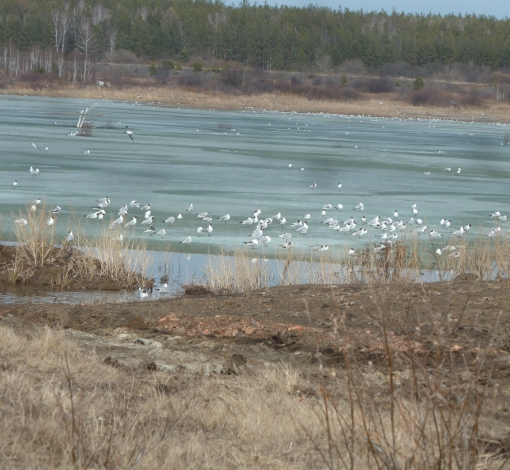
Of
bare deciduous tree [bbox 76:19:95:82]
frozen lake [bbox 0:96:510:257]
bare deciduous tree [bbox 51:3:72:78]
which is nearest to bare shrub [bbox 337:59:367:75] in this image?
bare deciduous tree [bbox 76:19:95:82]

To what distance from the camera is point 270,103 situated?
6066cm

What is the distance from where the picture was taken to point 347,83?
76688mm

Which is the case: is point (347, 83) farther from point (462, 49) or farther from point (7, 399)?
point (7, 399)

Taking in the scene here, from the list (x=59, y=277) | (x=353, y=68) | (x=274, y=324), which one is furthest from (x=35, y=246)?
(x=353, y=68)

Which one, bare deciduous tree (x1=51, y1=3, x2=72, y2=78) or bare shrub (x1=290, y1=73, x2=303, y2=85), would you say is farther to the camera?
bare deciduous tree (x1=51, y1=3, x2=72, y2=78)

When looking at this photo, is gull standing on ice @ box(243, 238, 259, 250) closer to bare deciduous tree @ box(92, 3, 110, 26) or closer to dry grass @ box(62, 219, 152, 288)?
dry grass @ box(62, 219, 152, 288)

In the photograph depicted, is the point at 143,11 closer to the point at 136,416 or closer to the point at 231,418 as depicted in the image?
the point at 231,418

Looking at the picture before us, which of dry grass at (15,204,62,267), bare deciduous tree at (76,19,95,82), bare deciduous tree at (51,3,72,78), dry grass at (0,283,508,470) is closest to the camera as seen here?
dry grass at (0,283,508,470)

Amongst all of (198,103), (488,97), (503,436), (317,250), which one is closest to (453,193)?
(317,250)

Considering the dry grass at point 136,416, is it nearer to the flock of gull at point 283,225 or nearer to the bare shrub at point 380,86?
the flock of gull at point 283,225

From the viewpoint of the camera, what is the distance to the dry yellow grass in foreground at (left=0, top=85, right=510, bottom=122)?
56.4 m

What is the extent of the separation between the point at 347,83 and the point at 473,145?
4467 centimetres

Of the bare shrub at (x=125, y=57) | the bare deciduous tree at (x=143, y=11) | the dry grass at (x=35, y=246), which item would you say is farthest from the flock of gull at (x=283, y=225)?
the bare deciduous tree at (x=143, y=11)

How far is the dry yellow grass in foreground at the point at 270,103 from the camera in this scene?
5641cm
